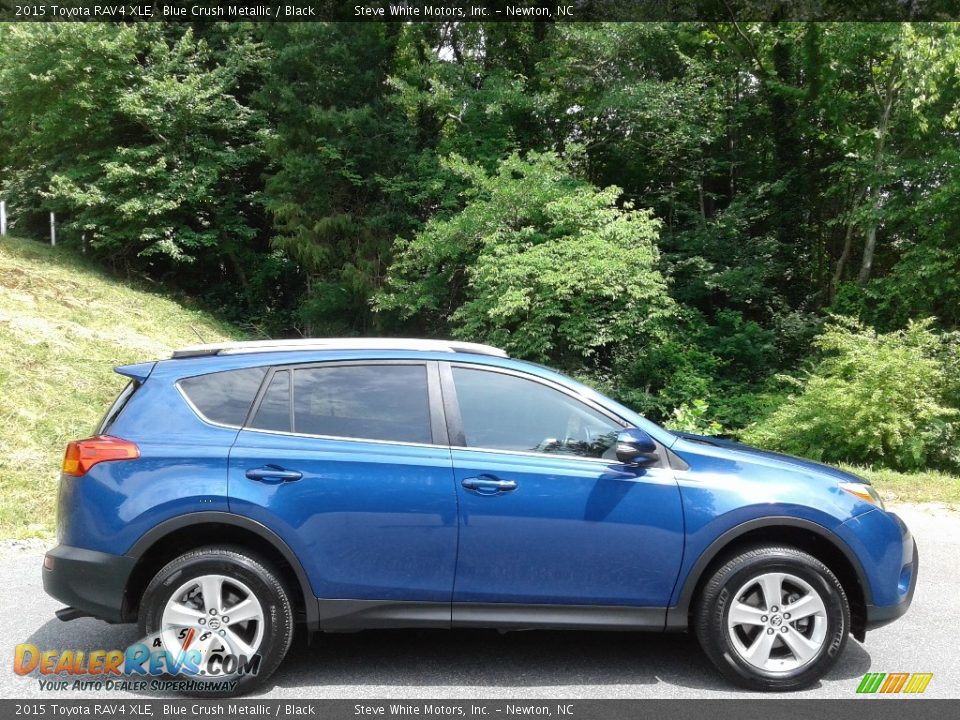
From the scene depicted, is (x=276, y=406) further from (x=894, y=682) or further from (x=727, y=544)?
(x=894, y=682)

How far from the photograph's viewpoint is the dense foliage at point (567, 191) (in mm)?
15156

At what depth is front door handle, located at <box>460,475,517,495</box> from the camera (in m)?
3.84

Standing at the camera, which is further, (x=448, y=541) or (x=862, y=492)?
(x=862, y=492)

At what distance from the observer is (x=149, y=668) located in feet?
12.7

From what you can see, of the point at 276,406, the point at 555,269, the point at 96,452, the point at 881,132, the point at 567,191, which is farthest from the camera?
the point at 567,191

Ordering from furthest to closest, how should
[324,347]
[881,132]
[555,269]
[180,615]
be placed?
[881,132] → [555,269] → [324,347] → [180,615]

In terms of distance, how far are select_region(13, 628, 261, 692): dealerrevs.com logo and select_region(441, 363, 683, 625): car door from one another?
45.4 inches

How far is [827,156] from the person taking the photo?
66.4ft

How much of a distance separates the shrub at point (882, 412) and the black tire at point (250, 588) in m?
9.33

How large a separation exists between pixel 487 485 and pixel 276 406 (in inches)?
46.4

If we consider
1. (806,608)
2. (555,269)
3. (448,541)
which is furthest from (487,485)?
(555,269)

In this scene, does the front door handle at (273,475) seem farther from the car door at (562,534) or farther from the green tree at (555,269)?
the green tree at (555,269)

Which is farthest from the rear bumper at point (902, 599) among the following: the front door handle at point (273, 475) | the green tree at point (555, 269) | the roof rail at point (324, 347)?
the green tree at point (555, 269)
